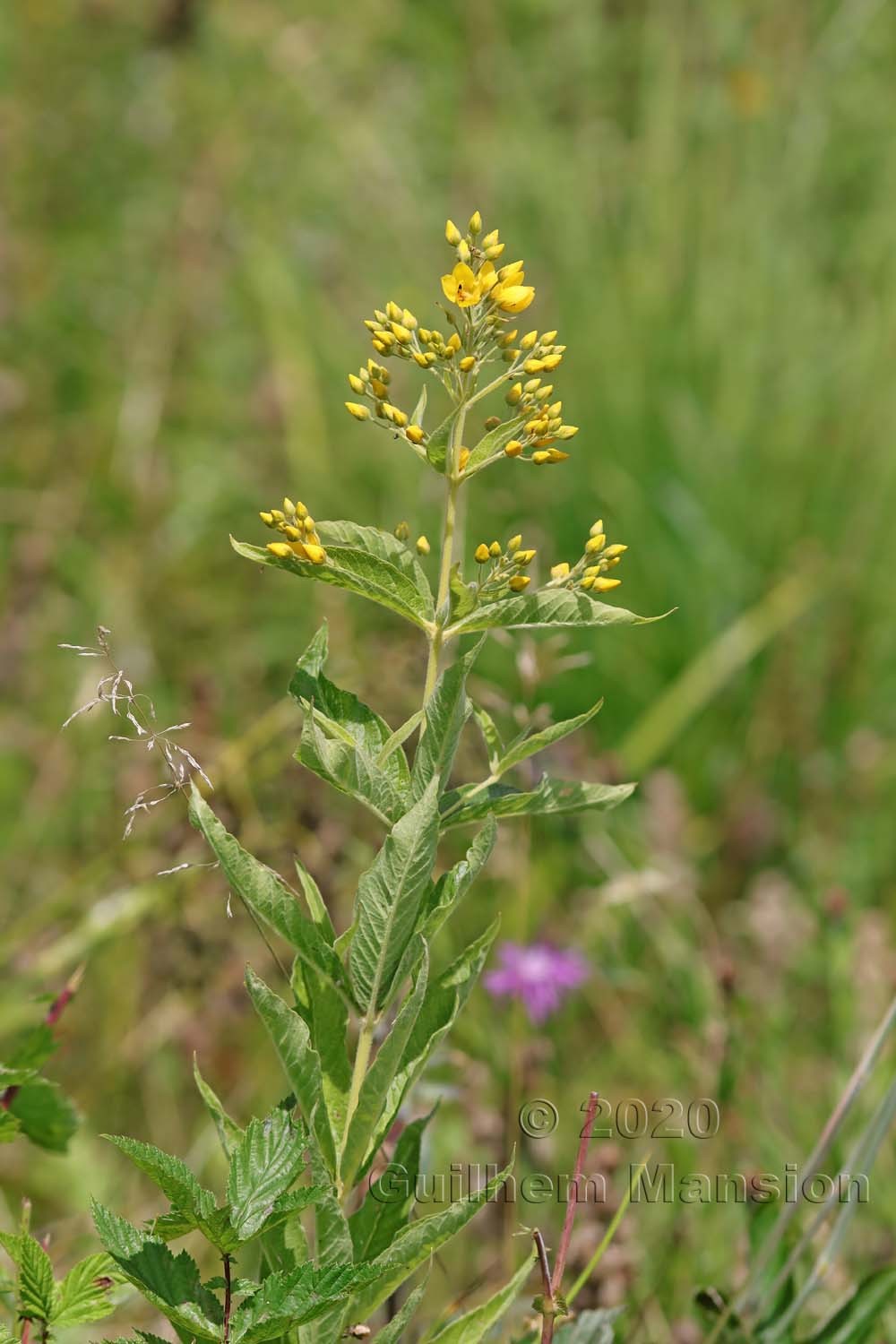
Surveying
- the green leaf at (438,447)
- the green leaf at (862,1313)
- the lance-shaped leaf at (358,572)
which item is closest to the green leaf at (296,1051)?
the lance-shaped leaf at (358,572)

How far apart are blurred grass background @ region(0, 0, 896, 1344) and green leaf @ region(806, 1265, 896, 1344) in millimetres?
225

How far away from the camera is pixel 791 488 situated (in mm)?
3270

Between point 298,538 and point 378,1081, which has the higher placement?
point 298,538

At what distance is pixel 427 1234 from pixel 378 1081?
10 centimetres

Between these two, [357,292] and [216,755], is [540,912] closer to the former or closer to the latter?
[216,755]

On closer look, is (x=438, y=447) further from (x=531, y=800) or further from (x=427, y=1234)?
(x=427, y=1234)

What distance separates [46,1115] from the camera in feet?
3.79

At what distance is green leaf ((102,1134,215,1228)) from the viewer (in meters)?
0.80

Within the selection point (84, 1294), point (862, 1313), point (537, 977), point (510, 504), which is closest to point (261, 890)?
point (84, 1294)

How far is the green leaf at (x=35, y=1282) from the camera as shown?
862 mm

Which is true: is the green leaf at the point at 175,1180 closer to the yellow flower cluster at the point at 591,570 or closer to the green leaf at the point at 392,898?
the green leaf at the point at 392,898

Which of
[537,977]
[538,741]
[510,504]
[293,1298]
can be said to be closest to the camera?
[293,1298]

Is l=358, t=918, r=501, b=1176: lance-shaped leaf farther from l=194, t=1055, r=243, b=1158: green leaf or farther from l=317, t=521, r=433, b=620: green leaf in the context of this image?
l=317, t=521, r=433, b=620: green leaf

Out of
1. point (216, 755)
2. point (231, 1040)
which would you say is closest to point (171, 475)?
point (216, 755)
